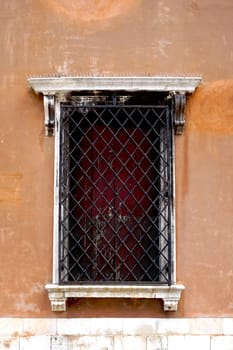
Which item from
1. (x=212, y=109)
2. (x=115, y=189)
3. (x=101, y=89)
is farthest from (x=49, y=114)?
(x=212, y=109)

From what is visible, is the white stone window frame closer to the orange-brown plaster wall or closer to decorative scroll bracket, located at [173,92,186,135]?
decorative scroll bracket, located at [173,92,186,135]

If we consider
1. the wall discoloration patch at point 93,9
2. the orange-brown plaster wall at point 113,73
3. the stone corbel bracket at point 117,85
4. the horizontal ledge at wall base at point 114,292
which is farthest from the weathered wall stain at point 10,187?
the wall discoloration patch at point 93,9

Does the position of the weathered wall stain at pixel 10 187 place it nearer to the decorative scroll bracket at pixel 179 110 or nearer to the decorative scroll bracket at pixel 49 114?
the decorative scroll bracket at pixel 49 114

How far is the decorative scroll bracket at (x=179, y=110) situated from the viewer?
25.7 feet

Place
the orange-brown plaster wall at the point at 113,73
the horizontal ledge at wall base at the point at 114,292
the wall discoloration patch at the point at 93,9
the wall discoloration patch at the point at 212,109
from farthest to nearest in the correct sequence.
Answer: the wall discoloration patch at the point at 93,9 → the wall discoloration patch at the point at 212,109 → the orange-brown plaster wall at the point at 113,73 → the horizontal ledge at wall base at the point at 114,292

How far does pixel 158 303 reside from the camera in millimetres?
7719

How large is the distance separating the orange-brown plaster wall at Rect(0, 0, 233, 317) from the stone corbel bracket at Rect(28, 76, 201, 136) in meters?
0.16

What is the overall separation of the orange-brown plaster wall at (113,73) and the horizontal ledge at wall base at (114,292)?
0.14 m

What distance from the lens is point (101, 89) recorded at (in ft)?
25.7

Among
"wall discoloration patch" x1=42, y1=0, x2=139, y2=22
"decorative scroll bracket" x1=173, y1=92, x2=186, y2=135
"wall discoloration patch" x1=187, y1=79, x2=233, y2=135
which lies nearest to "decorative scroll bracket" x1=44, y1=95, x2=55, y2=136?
"wall discoloration patch" x1=42, y1=0, x2=139, y2=22

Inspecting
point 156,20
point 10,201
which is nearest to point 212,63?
point 156,20

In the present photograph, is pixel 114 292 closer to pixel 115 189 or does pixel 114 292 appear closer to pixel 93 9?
pixel 115 189

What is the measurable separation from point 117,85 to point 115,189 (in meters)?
1.11

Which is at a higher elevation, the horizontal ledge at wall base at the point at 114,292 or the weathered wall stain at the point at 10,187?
the weathered wall stain at the point at 10,187
